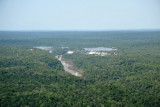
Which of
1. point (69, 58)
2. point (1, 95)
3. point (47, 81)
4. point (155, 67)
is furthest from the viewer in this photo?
point (69, 58)

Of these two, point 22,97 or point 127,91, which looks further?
point 127,91

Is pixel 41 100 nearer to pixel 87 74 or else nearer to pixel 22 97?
pixel 22 97

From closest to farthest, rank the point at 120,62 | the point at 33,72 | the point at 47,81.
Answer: the point at 47,81 → the point at 33,72 → the point at 120,62

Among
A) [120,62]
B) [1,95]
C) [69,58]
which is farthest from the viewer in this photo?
[69,58]

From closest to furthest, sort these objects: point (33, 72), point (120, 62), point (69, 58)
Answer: point (33, 72) < point (120, 62) < point (69, 58)

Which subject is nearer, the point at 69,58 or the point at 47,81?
the point at 47,81

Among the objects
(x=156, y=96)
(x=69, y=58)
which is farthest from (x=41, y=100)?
(x=69, y=58)

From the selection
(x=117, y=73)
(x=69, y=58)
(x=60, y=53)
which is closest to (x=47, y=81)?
(x=117, y=73)

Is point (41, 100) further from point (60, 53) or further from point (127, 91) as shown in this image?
point (60, 53)
